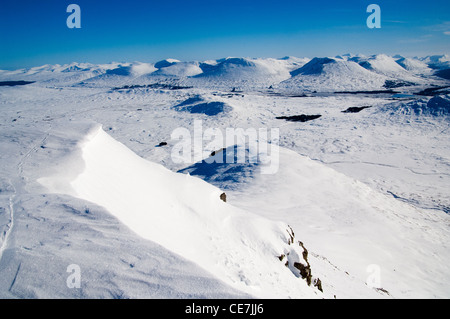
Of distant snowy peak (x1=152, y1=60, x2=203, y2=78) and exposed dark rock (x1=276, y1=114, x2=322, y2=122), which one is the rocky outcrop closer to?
exposed dark rock (x1=276, y1=114, x2=322, y2=122)

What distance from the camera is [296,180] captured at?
12.7m

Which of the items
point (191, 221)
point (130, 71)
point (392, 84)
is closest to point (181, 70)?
point (130, 71)

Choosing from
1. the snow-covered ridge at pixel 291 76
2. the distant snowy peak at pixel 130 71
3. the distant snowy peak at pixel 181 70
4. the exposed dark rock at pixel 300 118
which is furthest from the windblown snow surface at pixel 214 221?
the distant snowy peak at pixel 130 71

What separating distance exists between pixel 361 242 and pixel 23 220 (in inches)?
359

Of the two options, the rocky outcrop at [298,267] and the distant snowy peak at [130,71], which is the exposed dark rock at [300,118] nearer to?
the rocky outcrop at [298,267]

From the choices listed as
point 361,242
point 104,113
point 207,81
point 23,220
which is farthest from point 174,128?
point 207,81

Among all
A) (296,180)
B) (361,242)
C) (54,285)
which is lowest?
(361,242)

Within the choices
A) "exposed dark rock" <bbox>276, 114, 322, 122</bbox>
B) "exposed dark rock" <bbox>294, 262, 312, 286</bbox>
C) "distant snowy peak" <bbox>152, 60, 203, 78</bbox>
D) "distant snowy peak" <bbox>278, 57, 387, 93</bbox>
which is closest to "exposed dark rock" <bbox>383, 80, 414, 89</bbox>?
"distant snowy peak" <bbox>278, 57, 387, 93</bbox>

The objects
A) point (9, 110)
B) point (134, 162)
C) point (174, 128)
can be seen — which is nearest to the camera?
point (134, 162)

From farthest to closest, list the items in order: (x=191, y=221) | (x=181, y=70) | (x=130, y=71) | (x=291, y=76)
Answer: (x=181, y=70) → (x=130, y=71) → (x=291, y=76) → (x=191, y=221)

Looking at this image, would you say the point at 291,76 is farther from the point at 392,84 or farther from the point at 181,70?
the point at 181,70

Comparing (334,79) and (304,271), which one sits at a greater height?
(334,79)
